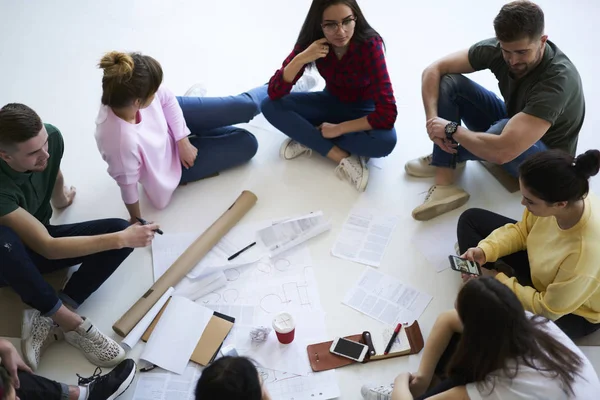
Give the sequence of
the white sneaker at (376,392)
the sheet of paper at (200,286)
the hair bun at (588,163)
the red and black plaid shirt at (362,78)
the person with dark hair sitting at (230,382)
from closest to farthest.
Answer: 1. the person with dark hair sitting at (230,382)
2. the hair bun at (588,163)
3. the white sneaker at (376,392)
4. the sheet of paper at (200,286)
5. the red and black plaid shirt at (362,78)

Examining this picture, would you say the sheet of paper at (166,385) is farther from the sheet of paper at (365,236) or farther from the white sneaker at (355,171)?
the white sneaker at (355,171)

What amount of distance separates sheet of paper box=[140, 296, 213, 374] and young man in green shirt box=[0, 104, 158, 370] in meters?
0.14

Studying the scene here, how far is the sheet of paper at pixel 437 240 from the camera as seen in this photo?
2414 millimetres

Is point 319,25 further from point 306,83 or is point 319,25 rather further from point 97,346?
point 97,346

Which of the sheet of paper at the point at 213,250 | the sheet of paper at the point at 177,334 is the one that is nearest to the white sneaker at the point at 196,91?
the sheet of paper at the point at 213,250

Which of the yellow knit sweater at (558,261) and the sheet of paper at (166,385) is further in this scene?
the sheet of paper at (166,385)

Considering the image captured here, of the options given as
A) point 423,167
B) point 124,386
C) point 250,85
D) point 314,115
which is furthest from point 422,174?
point 124,386

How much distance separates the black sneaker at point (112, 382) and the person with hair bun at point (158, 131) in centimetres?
75

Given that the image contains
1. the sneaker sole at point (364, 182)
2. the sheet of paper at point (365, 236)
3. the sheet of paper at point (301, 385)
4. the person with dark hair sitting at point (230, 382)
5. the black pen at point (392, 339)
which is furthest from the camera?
the sneaker sole at point (364, 182)

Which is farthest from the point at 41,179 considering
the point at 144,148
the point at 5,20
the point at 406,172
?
the point at 5,20

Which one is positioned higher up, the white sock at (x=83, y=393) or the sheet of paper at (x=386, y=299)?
the white sock at (x=83, y=393)

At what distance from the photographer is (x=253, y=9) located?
395cm

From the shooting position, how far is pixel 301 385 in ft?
6.62

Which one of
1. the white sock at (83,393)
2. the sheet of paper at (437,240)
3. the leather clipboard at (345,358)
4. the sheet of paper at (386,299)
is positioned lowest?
the leather clipboard at (345,358)
